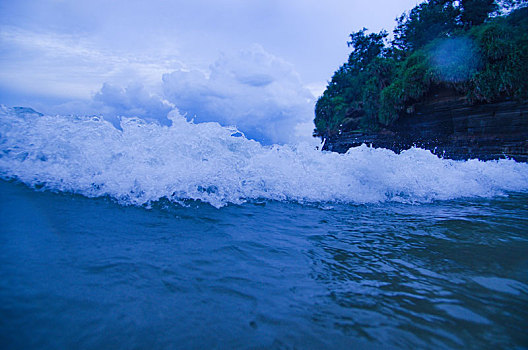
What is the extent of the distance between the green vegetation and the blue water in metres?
14.8

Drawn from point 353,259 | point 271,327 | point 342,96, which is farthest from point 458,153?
point 342,96

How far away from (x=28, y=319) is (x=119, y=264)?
0.58m

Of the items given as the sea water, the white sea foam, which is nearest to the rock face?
the white sea foam

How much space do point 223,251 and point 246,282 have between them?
0.53 metres

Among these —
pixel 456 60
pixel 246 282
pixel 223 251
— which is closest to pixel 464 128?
pixel 456 60

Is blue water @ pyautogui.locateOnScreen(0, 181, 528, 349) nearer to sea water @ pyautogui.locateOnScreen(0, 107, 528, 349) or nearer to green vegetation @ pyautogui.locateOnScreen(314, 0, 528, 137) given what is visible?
sea water @ pyautogui.locateOnScreen(0, 107, 528, 349)

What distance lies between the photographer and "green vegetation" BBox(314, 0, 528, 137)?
13117 mm

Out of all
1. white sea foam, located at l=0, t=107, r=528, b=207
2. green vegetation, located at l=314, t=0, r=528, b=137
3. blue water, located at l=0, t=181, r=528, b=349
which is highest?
green vegetation, located at l=314, t=0, r=528, b=137

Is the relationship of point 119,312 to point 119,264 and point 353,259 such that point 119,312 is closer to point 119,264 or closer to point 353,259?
point 119,264

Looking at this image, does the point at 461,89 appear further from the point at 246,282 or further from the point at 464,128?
the point at 246,282

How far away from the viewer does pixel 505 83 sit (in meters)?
12.8

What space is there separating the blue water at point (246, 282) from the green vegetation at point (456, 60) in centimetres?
1482

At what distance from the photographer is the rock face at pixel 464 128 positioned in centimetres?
1270

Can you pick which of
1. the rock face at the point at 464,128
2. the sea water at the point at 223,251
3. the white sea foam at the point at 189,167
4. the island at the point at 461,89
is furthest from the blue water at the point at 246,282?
the island at the point at 461,89
